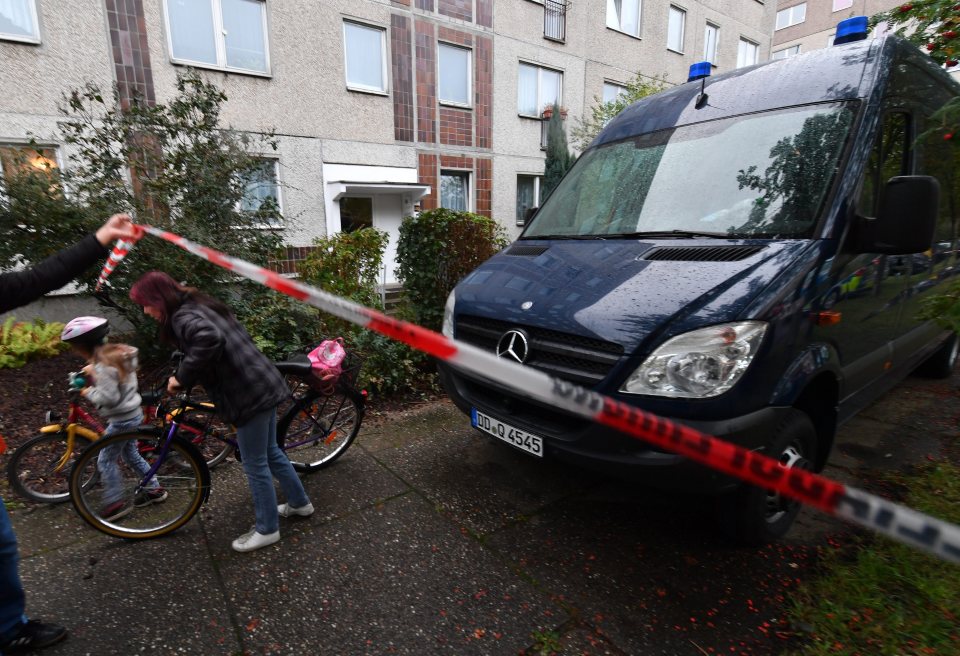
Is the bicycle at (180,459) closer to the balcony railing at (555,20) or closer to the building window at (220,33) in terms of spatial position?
the building window at (220,33)

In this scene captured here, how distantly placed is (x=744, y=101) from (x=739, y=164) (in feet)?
1.82

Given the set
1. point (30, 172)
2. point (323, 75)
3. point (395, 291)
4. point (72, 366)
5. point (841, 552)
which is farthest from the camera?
point (323, 75)

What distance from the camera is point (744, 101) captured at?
3.07 meters

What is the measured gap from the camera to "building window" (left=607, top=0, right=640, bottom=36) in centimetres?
1537

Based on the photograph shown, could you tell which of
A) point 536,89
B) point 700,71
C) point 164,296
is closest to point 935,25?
point 700,71

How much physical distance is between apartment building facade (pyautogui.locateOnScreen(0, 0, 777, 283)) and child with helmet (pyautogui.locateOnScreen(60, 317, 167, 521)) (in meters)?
2.88

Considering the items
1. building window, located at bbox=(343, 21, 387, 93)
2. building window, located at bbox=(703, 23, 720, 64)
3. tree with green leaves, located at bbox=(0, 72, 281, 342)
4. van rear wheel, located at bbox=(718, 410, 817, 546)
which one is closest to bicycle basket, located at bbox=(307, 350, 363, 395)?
tree with green leaves, located at bbox=(0, 72, 281, 342)

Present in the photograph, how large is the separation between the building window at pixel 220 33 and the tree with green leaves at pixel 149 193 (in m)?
5.09

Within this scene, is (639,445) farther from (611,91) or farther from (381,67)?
(611,91)

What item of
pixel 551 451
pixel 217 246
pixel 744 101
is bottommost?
pixel 551 451

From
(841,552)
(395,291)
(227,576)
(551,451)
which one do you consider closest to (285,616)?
(227,576)

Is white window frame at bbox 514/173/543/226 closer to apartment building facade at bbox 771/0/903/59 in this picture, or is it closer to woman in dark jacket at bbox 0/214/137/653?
woman in dark jacket at bbox 0/214/137/653

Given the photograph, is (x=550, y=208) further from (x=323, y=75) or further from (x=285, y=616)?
(x=323, y=75)

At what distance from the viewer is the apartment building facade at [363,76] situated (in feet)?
26.0
